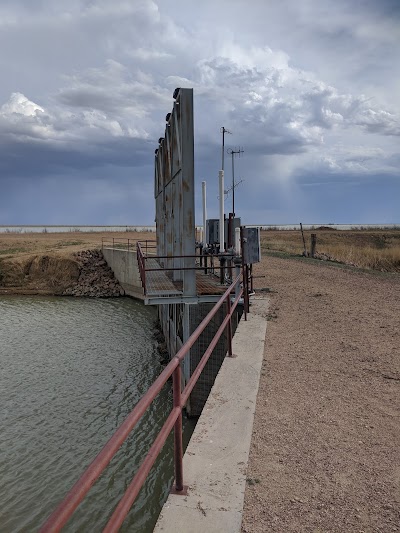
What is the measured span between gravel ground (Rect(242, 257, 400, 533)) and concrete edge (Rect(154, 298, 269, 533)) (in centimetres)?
9

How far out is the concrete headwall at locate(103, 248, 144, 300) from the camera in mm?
25188

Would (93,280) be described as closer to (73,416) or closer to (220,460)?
(73,416)

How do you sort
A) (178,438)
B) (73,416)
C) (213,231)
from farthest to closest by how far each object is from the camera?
(213,231), (73,416), (178,438)

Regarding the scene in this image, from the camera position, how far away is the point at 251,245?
921cm

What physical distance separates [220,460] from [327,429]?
116 cm

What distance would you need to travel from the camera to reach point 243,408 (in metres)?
4.57

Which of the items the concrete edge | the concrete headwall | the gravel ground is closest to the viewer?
the concrete edge

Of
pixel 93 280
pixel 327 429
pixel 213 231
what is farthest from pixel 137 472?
pixel 93 280

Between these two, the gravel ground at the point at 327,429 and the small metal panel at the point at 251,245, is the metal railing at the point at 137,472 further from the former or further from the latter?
the small metal panel at the point at 251,245

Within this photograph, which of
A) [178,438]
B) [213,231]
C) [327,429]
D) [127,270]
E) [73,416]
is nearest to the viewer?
[178,438]

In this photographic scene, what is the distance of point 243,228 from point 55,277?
21.9 metres

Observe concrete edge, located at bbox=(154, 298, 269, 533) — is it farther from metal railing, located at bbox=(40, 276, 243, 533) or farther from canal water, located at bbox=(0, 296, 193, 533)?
canal water, located at bbox=(0, 296, 193, 533)

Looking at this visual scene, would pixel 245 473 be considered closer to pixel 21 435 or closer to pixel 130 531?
pixel 130 531

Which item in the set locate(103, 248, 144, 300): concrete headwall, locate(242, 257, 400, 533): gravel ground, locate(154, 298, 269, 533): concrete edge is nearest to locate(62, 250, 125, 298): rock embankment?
locate(103, 248, 144, 300): concrete headwall
